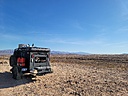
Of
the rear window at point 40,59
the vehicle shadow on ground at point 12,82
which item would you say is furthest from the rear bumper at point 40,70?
the vehicle shadow on ground at point 12,82

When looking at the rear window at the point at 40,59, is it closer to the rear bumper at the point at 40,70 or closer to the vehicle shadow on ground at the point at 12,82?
the rear bumper at the point at 40,70

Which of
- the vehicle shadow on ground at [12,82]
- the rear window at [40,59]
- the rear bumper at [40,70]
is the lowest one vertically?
the vehicle shadow on ground at [12,82]

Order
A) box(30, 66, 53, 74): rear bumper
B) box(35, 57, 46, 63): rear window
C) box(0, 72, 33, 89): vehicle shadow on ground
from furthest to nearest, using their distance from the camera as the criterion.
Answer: box(35, 57, 46, 63): rear window → box(30, 66, 53, 74): rear bumper → box(0, 72, 33, 89): vehicle shadow on ground

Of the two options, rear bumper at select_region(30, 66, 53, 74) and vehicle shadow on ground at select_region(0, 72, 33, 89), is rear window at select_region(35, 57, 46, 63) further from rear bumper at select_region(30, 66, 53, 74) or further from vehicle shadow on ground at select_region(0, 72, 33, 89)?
vehicle shadow on ground at select_region(0, 72, 33, 89)

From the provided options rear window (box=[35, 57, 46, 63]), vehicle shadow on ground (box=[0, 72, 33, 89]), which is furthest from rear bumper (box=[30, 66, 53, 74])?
vehicle shadow on ground (box=[0, 72, 33, 89])

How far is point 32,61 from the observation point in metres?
11.5

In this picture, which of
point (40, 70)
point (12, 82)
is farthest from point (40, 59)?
point (12, 82)

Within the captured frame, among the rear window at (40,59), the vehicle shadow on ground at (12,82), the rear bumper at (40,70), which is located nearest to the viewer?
the vehicle shadow on ground at (12,82)

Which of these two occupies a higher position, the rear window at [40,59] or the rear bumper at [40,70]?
the rear window at [40,59]

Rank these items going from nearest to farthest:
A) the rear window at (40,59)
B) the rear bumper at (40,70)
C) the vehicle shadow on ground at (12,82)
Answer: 1. the vehicle shadow on ground at (12,82)
2. the rear bumper at (40,70)
3. the rear window at (40,59)

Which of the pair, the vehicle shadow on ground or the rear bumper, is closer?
the vehicle shadow on ground

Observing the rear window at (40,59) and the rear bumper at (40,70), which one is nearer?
the rear bumper at (40,70)

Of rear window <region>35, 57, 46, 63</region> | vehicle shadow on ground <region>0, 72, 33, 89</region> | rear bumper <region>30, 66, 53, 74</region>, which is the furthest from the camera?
rear window <region>35, 57, 46, 63</region>

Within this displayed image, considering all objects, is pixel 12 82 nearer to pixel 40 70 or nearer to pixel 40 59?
pixel 40 70
